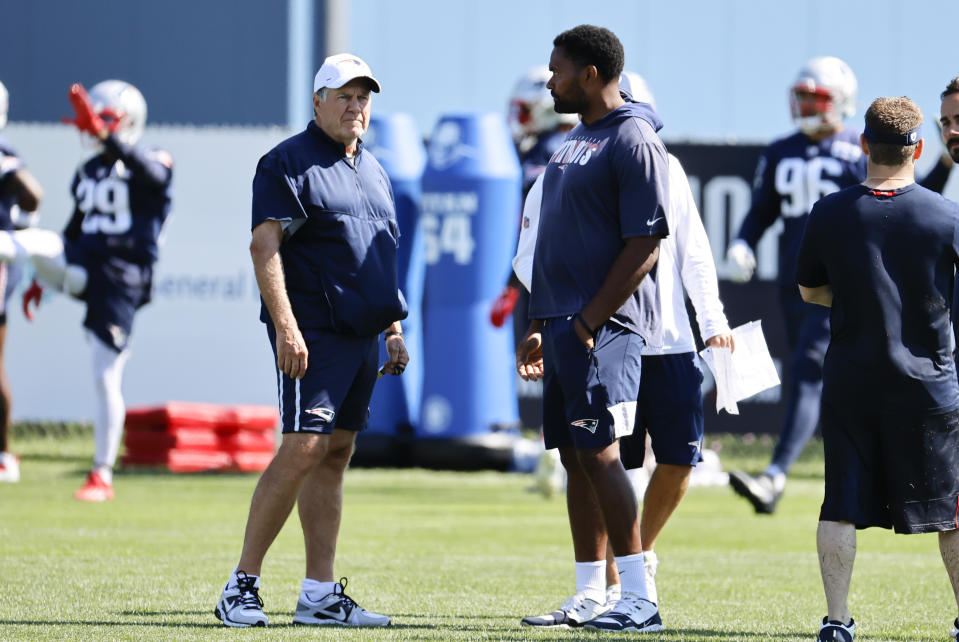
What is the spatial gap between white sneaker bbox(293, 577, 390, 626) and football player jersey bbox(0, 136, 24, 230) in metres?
6.42

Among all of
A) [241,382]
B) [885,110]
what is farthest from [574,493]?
[241,382]

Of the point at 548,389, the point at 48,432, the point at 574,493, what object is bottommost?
the point at 48,432

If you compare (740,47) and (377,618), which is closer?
(377,618)

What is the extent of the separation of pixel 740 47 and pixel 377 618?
15.6 m

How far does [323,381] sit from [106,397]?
5138mm

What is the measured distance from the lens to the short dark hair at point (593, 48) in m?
5.14

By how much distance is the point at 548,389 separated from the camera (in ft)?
Answer: 17.4

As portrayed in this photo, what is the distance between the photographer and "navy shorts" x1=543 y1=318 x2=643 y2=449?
501 centimetres

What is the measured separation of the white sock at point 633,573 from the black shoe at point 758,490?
457 cm

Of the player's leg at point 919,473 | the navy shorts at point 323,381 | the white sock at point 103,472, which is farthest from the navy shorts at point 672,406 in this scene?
the white sock at point 103,472

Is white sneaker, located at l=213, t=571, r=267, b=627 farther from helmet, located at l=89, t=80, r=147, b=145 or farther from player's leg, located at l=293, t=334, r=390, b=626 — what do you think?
helmet, located at l=89, t=80, r=147, b=145

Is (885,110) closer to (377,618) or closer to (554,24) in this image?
(377,618)

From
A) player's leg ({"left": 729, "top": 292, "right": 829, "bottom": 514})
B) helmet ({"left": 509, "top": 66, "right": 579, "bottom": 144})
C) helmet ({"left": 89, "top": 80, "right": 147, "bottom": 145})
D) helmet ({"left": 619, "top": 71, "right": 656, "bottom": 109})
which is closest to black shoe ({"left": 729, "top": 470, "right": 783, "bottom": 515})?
player's leg ({"left": 729, "top": 292, "right": 829, "bottom": 514})

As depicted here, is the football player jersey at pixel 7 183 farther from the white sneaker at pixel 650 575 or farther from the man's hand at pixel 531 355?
the white sneaker at pixel 650 575
